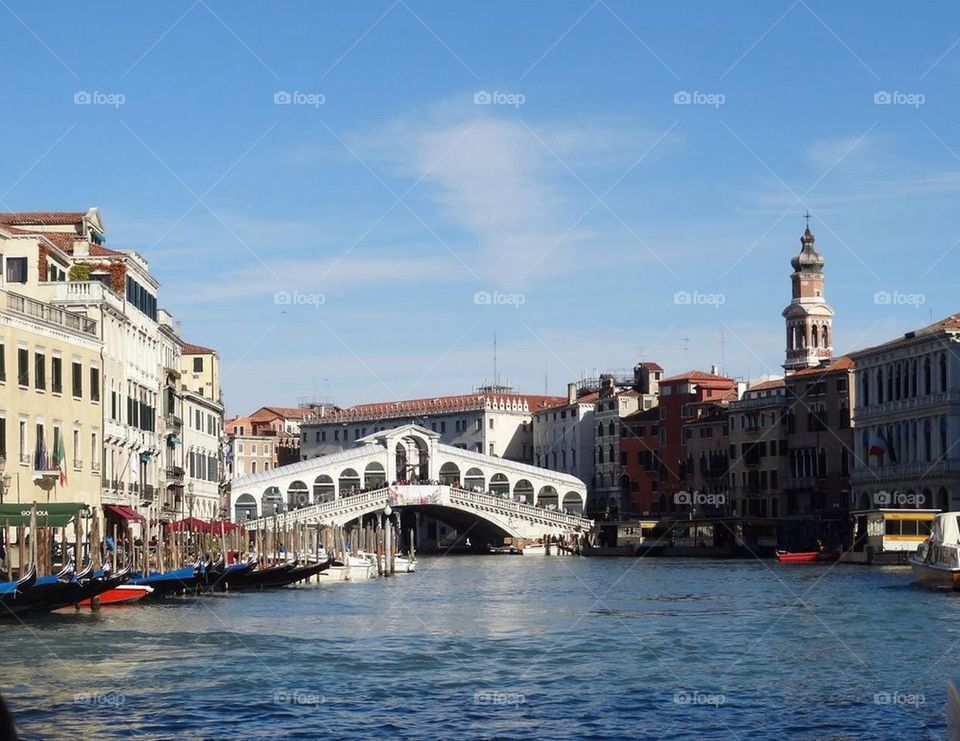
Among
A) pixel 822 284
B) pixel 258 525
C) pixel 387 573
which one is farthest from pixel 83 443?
pixel 822 284

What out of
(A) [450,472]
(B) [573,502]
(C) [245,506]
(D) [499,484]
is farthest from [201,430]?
(B) [573,502]

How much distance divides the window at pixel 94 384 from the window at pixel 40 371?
3.01 metres

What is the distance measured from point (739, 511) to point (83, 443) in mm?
47163

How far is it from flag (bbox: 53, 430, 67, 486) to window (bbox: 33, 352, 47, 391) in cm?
132

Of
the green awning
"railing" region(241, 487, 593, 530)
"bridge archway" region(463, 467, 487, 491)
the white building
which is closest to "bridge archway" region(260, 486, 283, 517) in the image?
→ "railing" region(241, 487, 593, 530)

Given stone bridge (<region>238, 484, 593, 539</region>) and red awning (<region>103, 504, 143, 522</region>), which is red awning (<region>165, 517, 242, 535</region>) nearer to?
red awning (<region>103, 504, 143, 522</region>)

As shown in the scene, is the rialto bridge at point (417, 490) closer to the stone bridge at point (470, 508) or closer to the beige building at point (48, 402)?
the stone bridge at point (470, 508)

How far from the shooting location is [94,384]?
37.9 meters

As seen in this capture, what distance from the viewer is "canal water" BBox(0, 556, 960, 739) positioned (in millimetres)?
15805

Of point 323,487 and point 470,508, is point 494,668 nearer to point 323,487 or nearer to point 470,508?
point 470,508

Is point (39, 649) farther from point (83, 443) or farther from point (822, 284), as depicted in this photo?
point (822, 284)

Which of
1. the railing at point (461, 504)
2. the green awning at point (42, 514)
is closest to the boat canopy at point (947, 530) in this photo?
the green awning at point (42, 514)

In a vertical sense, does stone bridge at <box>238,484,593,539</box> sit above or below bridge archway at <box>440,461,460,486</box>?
below

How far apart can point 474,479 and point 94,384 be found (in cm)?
5035
